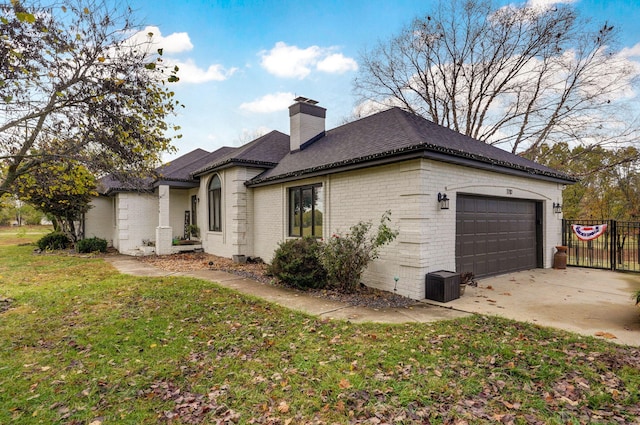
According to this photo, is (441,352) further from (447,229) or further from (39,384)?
(39,384)

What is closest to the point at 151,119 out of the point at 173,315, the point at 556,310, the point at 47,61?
the point at 47,61

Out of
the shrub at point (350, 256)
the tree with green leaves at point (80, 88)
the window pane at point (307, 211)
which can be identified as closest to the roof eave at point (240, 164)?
the window pane at point (307, 211)

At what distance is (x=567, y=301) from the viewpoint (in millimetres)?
6465

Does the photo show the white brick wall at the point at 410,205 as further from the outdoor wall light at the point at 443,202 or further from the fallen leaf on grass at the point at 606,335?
the fallen leaf on grass at the point at 606,335

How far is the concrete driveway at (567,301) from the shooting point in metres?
5.02

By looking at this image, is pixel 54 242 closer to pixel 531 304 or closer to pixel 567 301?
pixel 531 304

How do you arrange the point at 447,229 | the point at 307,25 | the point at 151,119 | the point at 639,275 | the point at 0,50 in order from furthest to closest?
the point at 307,25 → the point at 639,275 → the point at 447,229 → the point at 151,119 → the point at 0,50

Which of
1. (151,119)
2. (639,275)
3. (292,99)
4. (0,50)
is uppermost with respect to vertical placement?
(292,99)

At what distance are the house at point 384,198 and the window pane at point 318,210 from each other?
0.03m

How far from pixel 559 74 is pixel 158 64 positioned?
75.1 feet

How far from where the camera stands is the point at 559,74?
19.3 metres

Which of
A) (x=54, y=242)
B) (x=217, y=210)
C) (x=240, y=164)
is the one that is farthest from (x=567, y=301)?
(x=54, y=242)

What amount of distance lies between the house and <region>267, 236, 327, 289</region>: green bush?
3.86ft

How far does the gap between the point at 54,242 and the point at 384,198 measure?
17768 millimetres
